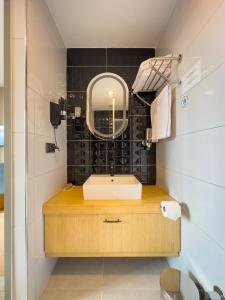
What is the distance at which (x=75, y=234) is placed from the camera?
5.13ft

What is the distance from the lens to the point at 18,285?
1284 mm

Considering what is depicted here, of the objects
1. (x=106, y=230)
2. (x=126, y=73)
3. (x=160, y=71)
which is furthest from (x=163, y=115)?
(x=106, y=230)

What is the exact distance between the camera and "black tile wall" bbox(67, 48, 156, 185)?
2361 millimetres

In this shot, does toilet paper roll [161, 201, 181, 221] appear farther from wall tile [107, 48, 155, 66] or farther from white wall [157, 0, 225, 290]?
wall tile [107, 48, 155, 66]

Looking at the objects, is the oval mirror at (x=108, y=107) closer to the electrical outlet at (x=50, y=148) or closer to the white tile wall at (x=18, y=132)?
the electrical outlet at (x=50, y=148)

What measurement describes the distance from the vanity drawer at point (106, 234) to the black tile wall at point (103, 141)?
2.77 ft

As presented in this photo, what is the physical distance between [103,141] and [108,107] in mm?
377

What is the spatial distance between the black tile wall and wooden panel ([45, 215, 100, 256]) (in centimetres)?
84

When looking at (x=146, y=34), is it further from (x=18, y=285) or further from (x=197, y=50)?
(x=18, y=285)

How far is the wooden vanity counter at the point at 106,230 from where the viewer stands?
1560mm

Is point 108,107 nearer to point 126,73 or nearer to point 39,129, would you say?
point 126,73

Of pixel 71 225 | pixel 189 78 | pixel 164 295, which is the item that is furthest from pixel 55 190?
pixel 189 78

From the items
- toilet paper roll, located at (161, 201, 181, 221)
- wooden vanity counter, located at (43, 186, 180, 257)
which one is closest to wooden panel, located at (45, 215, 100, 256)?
wooden vanity counter, located at (43, 186, 180, 257)

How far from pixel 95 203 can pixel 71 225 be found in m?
0.24
